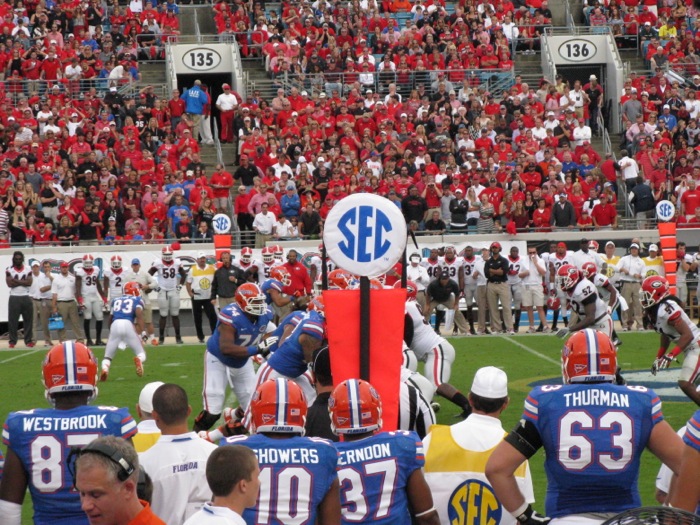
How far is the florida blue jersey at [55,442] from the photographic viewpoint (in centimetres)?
502

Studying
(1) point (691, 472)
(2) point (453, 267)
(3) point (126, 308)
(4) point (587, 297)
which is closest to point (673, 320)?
(4) point (587, 297)

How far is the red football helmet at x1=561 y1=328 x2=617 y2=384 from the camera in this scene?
4863 mm

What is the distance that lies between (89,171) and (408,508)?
18.0 metres

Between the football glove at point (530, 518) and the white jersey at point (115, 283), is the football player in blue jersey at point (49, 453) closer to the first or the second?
the football glove at point (530, 518)

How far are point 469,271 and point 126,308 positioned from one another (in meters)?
7.42

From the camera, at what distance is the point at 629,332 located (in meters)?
19.7

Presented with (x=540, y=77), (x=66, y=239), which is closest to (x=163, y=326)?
(x=66, y=239)

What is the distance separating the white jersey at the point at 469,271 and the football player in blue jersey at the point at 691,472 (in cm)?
1613

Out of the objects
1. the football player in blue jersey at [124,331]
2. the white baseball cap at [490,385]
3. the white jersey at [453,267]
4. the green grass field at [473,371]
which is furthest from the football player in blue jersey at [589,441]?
the white jersey at [453,267]

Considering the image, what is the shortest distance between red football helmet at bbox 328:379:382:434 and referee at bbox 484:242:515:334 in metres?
15.4

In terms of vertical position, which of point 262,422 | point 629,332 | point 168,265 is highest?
point 262,422

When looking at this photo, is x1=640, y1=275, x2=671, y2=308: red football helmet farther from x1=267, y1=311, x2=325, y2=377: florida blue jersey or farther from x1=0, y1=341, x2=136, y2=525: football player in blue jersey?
x1=0, y1=341, x2=136, y2=525: football player in blue jersey

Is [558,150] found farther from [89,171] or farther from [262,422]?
[262,422]

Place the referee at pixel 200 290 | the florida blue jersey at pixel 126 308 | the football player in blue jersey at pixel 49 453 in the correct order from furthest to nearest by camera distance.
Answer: the referee at pixel 200 290 < the florida blue jersey at pixel 126 308 < the football player in blue jersey at pixel 49 453
